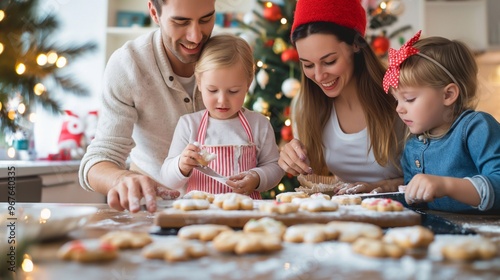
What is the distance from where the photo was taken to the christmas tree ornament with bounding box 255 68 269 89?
10.8 feet

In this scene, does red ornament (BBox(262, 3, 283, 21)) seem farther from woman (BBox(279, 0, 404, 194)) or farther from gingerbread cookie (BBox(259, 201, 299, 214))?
gingerbread cookie (BBox(259, 201, 299, 214))

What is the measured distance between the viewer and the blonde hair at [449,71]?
148 cm

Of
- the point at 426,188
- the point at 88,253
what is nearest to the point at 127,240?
the point at 88,253

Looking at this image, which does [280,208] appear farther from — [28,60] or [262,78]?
[262,78]

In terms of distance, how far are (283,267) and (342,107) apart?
131 cm

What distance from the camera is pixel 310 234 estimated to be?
0.86 m

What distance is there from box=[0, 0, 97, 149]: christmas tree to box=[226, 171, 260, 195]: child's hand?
26.4 inches

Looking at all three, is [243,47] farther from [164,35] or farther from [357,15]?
[357,15]

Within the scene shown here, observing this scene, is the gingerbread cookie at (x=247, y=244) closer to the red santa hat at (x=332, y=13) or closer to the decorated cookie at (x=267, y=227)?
the decorated cookie at (x=267, y=227)

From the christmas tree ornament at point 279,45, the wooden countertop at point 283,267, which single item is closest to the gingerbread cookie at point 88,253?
the wooden countertop at point 283,267

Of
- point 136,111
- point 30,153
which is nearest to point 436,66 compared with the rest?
point 136,111

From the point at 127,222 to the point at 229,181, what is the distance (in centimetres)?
45

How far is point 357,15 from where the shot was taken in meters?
1.84

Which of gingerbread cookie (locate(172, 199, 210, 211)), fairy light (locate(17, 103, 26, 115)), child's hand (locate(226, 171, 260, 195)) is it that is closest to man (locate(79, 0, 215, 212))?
child's hand (locate(226, 171, 260, 195))
